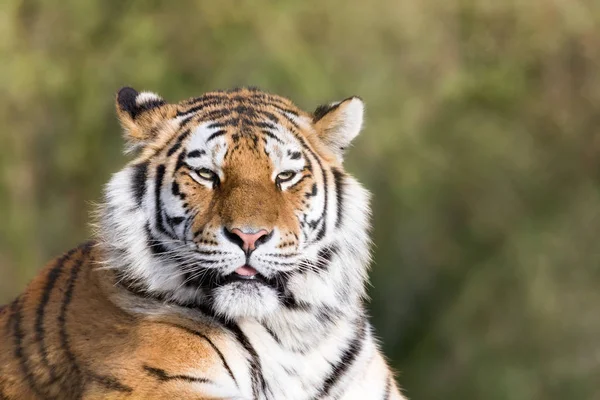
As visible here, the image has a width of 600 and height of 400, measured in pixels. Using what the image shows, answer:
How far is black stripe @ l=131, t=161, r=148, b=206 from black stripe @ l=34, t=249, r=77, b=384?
388 mm

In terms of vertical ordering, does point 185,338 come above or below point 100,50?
below

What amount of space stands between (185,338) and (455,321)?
567cm

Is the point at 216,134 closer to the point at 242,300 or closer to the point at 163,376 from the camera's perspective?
the point at 242,300

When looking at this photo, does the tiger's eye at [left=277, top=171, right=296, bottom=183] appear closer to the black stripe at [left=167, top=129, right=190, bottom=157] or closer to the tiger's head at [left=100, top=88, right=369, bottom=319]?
the tiger's head at [left=100, top=88, right=369, bottom=319]

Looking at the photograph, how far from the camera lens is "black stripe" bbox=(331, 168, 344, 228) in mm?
3156

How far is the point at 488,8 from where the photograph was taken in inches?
323

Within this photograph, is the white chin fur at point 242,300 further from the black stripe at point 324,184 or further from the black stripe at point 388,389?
the black stripe at point 388,389

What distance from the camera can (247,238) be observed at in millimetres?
2795

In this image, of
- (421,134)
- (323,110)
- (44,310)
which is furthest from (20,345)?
(421,134)

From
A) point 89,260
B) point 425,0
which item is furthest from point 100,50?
point 89,260

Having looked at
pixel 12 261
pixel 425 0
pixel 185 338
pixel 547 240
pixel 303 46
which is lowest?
pixel 12 261

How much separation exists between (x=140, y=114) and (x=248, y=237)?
62cm

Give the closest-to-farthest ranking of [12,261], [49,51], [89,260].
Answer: [89,260], [12,261], [49,51]

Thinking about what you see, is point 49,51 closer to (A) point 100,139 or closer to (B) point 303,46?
(A) point 100,139
